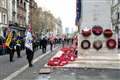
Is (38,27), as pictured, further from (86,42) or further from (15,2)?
(86,42)

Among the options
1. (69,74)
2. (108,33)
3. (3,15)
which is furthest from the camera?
(3,15)

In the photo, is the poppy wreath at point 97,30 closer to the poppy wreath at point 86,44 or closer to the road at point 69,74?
the poppy wreath at point 86,44

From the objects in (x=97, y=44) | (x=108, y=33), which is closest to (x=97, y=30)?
(x=108, y=33)

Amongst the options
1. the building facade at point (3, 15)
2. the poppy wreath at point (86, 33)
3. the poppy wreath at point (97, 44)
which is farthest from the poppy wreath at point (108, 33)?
the building facade at point (3, 15)

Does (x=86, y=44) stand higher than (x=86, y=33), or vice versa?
(x=86, y=33)

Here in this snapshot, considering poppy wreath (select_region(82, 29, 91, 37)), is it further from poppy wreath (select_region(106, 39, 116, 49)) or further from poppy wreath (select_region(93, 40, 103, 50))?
poppy wreath (select_region(106, 39, 116, 49))

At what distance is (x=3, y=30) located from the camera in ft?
226

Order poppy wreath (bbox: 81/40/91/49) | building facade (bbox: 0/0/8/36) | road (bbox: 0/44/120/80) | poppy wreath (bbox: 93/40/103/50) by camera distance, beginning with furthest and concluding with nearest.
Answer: building facade (bbox: 0/0/8/36)
poppy wreath (bbox: 81/40/91/49)
poppy wreath (bbox: 93/40/103/50)
road (bbox: 0/44/120/80)

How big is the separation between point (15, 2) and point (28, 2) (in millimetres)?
25923

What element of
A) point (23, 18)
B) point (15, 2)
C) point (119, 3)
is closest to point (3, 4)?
point (15, 2)

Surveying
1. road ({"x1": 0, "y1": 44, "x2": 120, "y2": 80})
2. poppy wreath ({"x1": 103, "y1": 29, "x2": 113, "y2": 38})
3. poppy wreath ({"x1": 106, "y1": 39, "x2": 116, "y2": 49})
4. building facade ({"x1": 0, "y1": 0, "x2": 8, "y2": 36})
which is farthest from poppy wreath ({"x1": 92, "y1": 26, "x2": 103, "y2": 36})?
building facade ({"x1": 0, "y1": 0, "x2": 8, "y2": 36})

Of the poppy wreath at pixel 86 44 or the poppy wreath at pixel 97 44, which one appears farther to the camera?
the poppy wreath at pixel 86 44

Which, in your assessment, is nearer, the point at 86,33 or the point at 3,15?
the point at 86,33

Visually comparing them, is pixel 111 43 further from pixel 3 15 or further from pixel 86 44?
pixel 3 15
